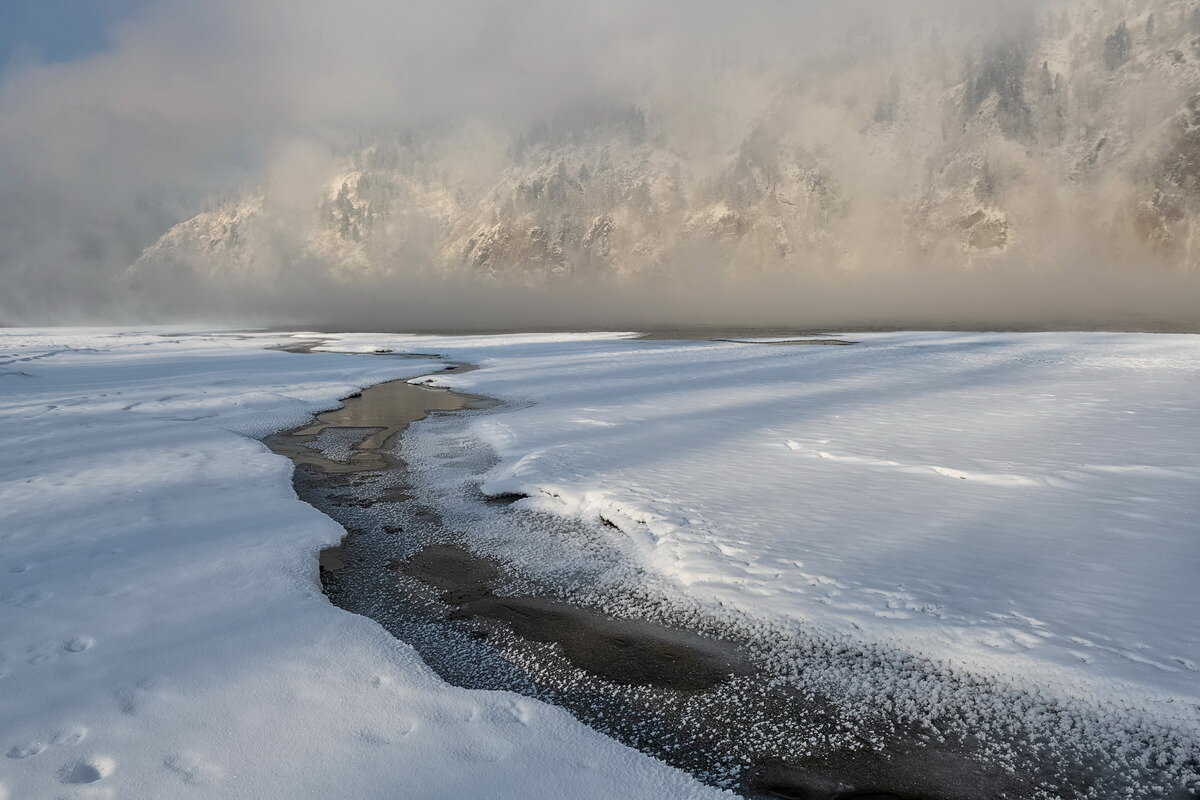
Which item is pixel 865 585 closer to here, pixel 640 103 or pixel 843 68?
pixel 843 68

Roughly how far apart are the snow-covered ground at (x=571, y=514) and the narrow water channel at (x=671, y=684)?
12.8 inches

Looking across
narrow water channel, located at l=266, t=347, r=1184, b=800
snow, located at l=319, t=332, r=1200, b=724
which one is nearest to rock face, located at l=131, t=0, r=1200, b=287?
snow, located at l=319, t=332, r=1200, b=724

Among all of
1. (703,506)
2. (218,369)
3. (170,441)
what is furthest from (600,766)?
(218,369)

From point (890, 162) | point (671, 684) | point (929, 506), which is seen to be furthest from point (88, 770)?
point (890, 162)

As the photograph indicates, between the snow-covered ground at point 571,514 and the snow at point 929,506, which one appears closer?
the snow-covered ground at point 571,514

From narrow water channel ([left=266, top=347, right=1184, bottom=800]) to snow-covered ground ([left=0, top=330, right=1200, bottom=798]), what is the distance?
33 centimetres

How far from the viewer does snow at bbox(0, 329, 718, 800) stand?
3.03 meters

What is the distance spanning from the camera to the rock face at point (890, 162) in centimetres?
12112

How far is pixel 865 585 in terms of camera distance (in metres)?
4.98

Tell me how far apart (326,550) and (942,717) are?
5578 millimetres

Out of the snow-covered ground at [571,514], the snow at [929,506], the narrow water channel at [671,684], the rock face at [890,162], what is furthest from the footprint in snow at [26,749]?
the rock face at [890,162]

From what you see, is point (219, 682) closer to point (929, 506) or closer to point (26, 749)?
point (26, 749)

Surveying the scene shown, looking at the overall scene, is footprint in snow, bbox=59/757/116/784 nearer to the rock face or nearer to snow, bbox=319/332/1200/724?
snow, bbox=319/332/1200/724

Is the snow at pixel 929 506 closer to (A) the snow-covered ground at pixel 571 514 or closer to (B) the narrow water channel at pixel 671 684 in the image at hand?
(A) the snow-covered ground at pixel 571 514
